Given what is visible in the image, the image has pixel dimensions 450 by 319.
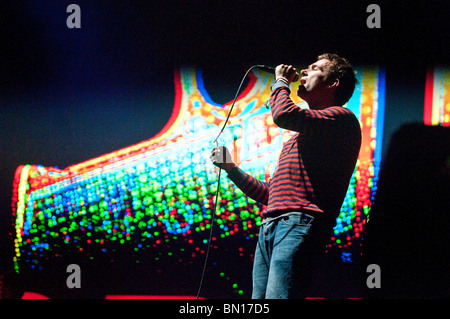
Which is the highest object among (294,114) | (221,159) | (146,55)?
(146,55)

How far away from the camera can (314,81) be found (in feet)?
4.70

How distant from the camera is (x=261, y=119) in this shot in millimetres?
2115

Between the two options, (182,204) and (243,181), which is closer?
(243,181)

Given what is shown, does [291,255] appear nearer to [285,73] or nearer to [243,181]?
[243,181]

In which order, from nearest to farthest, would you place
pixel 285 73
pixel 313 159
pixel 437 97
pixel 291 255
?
pixel 291 255, pixel 313 159, pixel 285 73, pixel 437 97

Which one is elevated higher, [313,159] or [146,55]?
[146,55]

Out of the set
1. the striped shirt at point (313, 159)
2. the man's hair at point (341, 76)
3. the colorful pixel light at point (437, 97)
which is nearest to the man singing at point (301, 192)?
the striped shirt at point (313, 159)

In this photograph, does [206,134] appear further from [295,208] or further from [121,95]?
[295,208]

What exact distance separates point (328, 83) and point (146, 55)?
3.74ft

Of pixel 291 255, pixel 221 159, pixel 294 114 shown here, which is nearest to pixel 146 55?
pixel 221 159

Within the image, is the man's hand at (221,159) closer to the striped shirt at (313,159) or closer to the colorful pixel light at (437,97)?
the striped shirt at (313,159)

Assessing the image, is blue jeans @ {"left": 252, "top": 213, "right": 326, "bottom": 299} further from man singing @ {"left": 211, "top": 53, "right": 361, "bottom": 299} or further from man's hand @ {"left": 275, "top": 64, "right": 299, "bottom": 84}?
man's hand @ {"left": 275, "top": 64, "right": 299, "bottom": 84}
